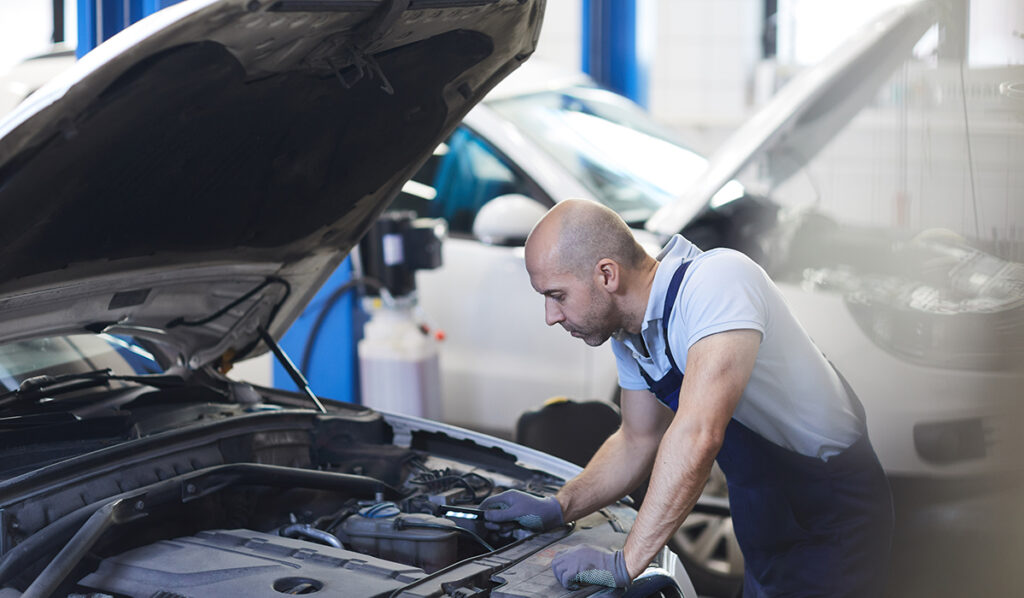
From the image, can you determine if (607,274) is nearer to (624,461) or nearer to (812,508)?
(624,461)

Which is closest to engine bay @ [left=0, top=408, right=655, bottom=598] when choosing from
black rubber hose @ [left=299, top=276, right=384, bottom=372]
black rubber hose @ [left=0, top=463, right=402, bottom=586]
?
black rubber hose @ [left=0, top=463, right=402, bottom=586]

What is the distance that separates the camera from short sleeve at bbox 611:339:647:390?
89.8 inches

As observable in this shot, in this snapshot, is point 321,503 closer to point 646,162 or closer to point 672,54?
point 646,162

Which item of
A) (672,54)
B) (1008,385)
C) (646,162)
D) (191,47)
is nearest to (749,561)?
(1008,385)

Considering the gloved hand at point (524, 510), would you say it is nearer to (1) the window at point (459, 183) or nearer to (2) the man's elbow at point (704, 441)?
(2) the man's elbow at point (704, 441)

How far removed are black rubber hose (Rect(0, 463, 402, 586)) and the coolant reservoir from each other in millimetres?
1993

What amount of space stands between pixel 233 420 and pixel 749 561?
118 centimetres

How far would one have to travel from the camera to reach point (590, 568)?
1.87 m

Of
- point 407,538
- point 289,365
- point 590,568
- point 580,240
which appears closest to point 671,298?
point 580,240

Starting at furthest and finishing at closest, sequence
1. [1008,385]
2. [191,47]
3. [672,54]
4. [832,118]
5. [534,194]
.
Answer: [672,54] → [534,194] → [832,118] → [1008,385] → [191,47]

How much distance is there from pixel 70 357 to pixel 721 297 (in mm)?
1519

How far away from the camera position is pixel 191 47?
64.0 inches

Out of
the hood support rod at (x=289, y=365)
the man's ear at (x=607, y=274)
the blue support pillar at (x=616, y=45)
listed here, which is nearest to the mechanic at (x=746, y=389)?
the man's ear at (x=607, y=274)

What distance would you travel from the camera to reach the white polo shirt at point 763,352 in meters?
2.00
